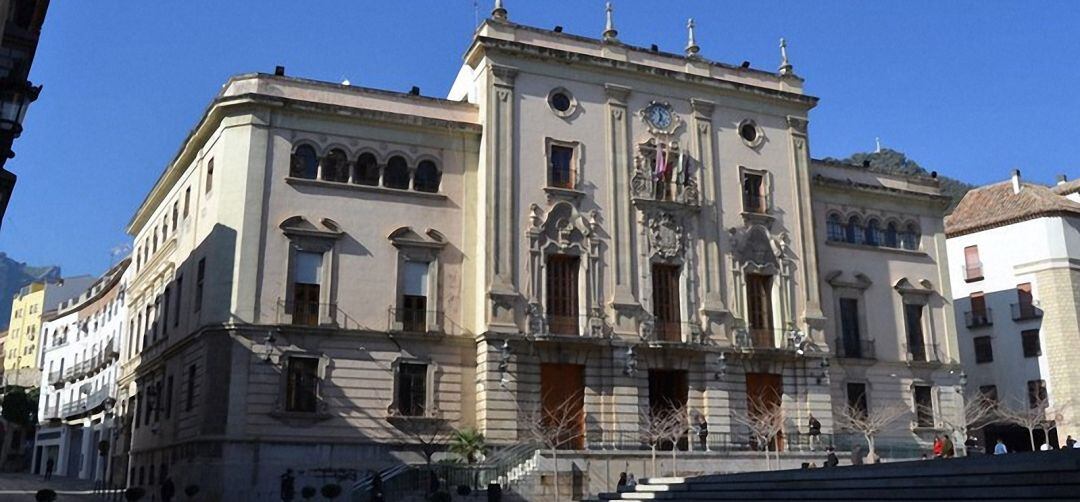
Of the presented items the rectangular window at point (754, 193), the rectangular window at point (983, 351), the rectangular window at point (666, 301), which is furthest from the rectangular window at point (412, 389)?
the rectangular window at point (983, 351)

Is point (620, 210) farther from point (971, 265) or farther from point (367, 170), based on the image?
Result: point (971, 265)

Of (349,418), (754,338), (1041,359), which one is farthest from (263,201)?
(1041,359)

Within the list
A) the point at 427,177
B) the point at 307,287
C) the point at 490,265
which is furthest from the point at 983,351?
the point at 307,287

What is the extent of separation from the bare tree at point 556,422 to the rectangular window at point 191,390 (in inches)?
434

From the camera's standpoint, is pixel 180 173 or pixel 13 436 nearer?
pixel 180 173

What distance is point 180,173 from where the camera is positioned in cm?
4059

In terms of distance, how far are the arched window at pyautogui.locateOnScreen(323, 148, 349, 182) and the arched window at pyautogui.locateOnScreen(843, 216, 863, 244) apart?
21293 mm

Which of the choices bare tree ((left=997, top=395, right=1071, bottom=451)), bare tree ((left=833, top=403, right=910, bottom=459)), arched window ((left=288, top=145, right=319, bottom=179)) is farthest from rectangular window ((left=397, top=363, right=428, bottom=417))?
bare tree ((left=997, top=395, right=1071, bottom=451))

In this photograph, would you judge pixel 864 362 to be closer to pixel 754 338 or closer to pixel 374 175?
pixel 754 338

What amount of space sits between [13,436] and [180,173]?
5862 cm

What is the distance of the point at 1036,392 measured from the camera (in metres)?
46.6

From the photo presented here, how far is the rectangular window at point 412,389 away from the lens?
32875 millimetres

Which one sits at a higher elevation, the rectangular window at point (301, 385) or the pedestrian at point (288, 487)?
the rectangular window at point (301, 385)

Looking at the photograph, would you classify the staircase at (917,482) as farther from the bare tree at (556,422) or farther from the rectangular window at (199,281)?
the rectangular window at (199,281)
